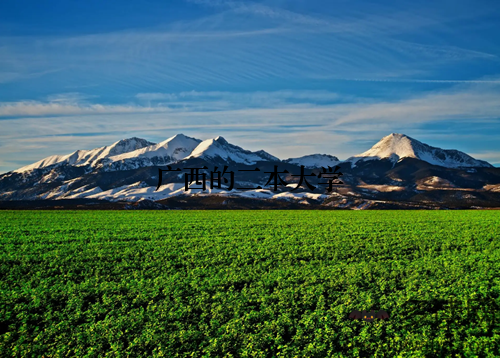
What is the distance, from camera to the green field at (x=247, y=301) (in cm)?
1254

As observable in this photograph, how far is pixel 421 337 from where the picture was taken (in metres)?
12.8

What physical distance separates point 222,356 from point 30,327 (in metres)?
6.88

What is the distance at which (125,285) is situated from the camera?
1795cm

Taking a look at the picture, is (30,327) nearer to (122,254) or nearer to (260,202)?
(122,254)

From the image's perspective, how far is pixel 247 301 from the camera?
15.8 metres

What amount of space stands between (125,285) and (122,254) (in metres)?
8.06

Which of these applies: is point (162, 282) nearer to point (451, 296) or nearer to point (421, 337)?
point (421, 337)

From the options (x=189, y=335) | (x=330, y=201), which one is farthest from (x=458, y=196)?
(x=189, y=335)

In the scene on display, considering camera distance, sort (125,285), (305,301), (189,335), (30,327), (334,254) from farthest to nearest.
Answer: (334,254), (125,285), (305,301), (30,327), (189,335)

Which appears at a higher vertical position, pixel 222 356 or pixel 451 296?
pixel 451 296

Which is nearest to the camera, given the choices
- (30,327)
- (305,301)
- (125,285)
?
(30,327)

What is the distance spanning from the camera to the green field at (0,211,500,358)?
12539 mm

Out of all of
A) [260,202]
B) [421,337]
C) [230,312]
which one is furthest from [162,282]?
[260,202]

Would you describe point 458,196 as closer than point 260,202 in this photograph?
No
